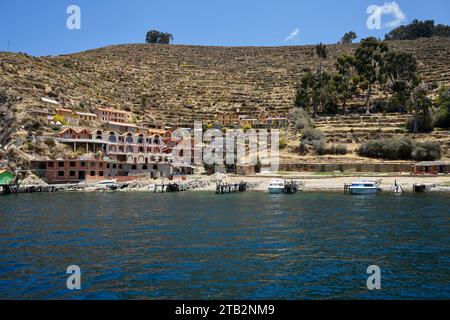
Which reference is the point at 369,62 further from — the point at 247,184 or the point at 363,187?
the point at 363,187

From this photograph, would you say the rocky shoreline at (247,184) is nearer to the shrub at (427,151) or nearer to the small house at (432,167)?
the small house at (432,167)

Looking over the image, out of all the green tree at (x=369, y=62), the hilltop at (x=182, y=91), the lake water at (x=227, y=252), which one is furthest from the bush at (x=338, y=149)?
the lake water at (x=227, y=252)

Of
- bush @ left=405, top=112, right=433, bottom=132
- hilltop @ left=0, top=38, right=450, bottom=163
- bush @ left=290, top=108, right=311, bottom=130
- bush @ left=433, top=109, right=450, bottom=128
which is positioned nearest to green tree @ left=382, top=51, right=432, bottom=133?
bush @ left=405, top=112, right=433, bottom=132

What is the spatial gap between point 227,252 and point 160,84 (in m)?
161

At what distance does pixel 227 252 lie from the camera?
92.8ft

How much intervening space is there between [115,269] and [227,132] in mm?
98649

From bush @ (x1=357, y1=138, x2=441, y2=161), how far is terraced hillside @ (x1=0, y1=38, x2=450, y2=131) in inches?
786

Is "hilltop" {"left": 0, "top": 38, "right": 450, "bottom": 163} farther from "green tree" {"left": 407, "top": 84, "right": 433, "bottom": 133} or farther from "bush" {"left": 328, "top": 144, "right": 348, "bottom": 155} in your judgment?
"green tree" {"left": 407, "top": 84, "right": 433, "bottom": 133}

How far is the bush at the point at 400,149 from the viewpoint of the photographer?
90.0m

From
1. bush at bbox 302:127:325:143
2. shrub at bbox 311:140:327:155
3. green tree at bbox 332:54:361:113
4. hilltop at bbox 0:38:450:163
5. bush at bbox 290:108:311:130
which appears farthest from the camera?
green tree at bbox 332:54:361:113

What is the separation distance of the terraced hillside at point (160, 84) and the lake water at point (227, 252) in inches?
3021

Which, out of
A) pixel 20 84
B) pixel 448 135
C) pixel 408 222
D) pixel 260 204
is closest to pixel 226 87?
pixel 20 84

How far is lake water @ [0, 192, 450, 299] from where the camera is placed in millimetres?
20844

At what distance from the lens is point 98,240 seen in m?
32.9
